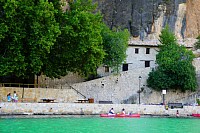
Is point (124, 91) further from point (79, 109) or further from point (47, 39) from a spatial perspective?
point (47, 39)

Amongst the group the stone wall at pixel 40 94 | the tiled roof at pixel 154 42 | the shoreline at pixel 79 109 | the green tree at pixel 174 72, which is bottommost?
the shoreline at pixel 79 109

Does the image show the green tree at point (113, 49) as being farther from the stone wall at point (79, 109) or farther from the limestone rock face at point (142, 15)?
the stone wall at point (79, 109)

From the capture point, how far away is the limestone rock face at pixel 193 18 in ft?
222

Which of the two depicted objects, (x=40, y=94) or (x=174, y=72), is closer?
(x=40, y=94)

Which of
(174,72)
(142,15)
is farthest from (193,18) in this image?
(174,72)

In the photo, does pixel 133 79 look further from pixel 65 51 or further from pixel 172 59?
pixel 65 51

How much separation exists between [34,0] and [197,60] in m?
22.3

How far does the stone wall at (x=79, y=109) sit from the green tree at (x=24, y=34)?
453 cm

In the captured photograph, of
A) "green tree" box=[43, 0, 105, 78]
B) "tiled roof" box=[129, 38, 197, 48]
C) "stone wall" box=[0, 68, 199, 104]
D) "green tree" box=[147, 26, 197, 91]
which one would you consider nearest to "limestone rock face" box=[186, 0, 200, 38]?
"tiled roof" box=[129, 38, 197, 48]

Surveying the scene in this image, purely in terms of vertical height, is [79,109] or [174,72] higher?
[174,72]

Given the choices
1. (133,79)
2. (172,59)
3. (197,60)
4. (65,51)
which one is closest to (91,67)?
(65,51)

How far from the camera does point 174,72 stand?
54625mm

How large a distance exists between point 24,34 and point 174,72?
18.4m

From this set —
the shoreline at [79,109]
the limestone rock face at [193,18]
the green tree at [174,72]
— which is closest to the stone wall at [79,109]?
the shoreline at [79,109]
